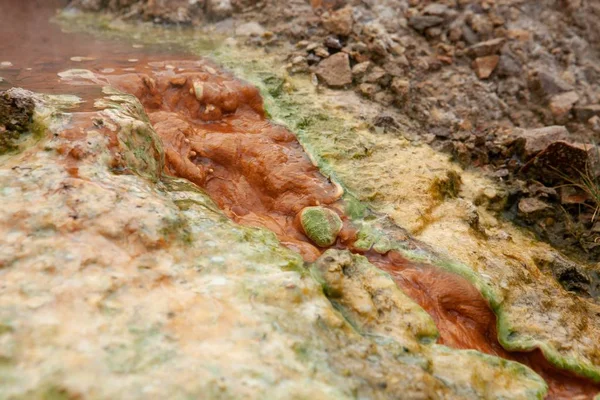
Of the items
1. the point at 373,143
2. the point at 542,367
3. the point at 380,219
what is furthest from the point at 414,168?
the point at 542,367

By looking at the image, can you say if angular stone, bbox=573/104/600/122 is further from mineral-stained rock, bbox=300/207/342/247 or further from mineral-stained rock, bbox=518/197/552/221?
mineral-stained rock, bbox=300/207/342/247

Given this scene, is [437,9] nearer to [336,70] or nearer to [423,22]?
[423,22]

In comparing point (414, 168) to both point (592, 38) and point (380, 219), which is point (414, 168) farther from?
point (592, 38)

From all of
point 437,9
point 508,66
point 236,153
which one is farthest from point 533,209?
point 437,9

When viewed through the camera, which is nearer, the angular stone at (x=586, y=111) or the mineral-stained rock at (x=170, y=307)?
the mineral-stained rock at (x=170, y=307)

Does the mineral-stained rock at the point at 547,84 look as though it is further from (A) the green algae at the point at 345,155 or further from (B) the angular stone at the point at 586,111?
(A) the green algae at the point at 345,155

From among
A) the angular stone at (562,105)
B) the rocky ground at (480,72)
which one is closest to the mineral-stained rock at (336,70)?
the rocky ground at (480,72)
